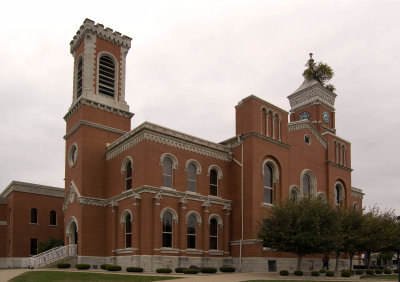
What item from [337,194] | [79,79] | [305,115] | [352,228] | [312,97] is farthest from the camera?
[305,115]

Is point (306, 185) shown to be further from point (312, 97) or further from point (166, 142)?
point (166, 142)

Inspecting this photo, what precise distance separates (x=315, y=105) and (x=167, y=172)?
2564 cm

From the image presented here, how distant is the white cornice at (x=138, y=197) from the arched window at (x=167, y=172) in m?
0.90

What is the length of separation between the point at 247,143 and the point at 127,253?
13.7m

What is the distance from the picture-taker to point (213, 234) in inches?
1426

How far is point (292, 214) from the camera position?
31047 mm

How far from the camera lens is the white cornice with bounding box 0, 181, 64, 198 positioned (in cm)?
4669

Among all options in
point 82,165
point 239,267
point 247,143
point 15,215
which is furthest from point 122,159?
point 15,215

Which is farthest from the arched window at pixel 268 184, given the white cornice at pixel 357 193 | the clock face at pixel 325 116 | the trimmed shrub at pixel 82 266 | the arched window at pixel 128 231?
the white cornice at pixel 357 193

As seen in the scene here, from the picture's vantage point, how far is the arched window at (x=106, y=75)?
42.2 m

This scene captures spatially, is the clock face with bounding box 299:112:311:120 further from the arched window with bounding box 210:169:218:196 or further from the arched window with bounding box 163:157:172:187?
the arched window with bounding box 163:157:172:187

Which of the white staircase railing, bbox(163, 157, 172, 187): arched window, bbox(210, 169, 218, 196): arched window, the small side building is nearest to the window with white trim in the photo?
bbox(163, 157, 172, 187): arched window

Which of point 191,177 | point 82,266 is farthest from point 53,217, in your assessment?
point 191,177

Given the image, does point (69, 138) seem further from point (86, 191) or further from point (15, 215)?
point (15, 215)
